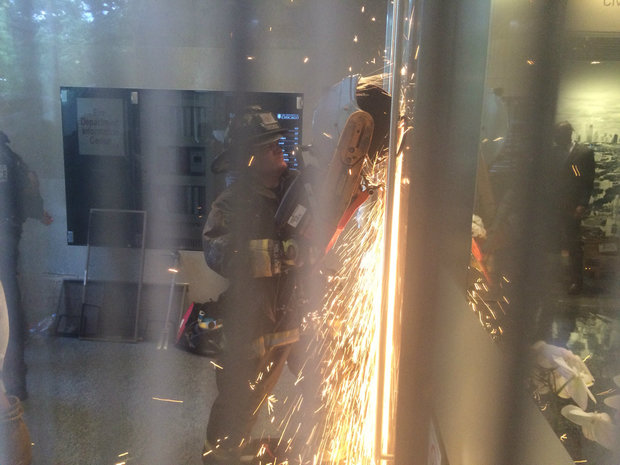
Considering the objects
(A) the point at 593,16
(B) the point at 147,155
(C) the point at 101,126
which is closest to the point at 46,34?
(C) the point at 101,126

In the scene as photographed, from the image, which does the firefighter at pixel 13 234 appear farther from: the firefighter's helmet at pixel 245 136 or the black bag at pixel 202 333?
the firefighter's helmet at pixel 245 136

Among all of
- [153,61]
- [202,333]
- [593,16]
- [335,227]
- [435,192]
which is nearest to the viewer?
[593,16]

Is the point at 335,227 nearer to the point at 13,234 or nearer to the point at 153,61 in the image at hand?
the point at 13,234

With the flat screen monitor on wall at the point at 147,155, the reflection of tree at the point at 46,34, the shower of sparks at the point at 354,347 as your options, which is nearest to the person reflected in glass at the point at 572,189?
the shower of sparks at the point at 354,347

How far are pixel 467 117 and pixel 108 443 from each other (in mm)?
2030

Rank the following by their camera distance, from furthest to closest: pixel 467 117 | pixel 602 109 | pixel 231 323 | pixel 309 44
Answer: pixel 309 44 → pixel 231 323 → pixel 467 117 → pixel 602 109

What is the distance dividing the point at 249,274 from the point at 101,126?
181 cm

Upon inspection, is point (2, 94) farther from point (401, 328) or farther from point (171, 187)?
point (401, 328)

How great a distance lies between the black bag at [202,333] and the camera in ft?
9.35

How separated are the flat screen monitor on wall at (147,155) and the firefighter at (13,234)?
0.43 metres

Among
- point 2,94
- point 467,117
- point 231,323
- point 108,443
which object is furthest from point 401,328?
point 2,94

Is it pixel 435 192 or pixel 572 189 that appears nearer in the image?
pixel 572 189

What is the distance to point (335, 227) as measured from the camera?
5.19 ft

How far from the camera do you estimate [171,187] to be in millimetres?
3068
